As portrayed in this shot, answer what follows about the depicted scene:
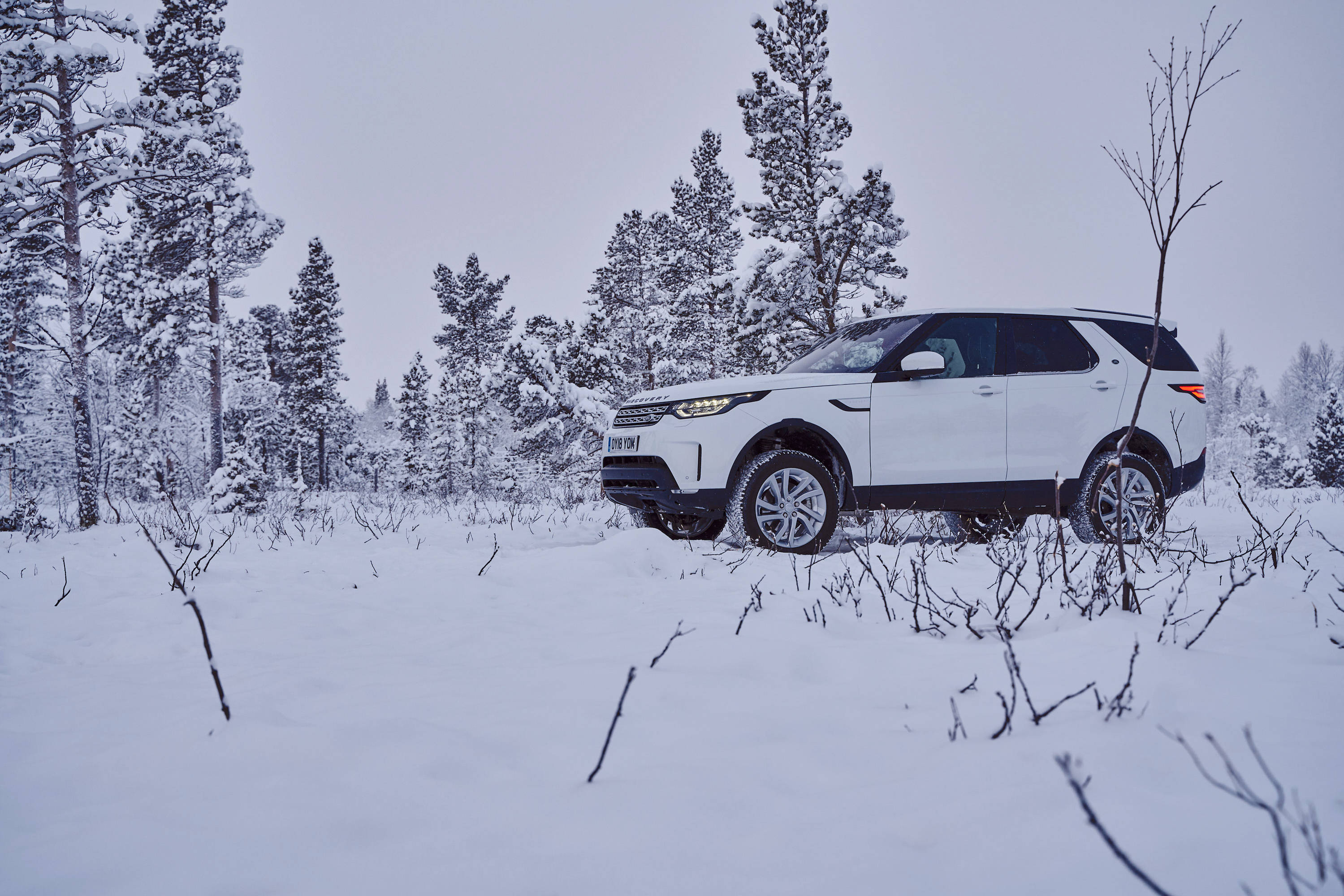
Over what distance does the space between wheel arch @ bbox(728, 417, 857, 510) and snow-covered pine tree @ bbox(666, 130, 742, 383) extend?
52.8 ft

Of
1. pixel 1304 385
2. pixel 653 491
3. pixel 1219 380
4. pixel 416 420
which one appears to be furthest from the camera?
pixel 1219 380

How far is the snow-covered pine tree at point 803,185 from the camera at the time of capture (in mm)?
14656

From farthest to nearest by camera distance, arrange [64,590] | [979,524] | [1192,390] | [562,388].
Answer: [562,388]
[979,524]
[1192,390]
[64,590]

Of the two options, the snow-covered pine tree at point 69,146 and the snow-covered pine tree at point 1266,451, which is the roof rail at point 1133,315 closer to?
the snow-covered pine tree at point 69,146

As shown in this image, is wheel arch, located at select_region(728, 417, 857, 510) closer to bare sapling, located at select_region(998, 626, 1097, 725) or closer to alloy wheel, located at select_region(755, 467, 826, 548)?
alloy wheel, located at select_region(755, 467, 826, 548)

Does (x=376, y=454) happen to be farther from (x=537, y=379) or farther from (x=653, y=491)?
(x=653, y=491)

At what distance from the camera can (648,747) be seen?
5.21 feet

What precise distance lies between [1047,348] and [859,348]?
1.58m

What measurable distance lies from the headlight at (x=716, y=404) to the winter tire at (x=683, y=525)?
120 centimetres

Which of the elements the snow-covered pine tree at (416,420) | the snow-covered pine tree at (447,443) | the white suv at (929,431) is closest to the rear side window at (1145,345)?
the white suv at (929,431)

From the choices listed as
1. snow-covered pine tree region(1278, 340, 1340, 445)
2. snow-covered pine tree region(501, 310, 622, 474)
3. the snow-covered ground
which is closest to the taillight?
the snow-covered ground

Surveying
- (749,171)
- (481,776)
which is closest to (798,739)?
(481,776)

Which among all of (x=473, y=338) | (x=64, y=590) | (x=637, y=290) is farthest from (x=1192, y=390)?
(x=473, y=338)

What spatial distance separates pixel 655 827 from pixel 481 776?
1.43 ft
